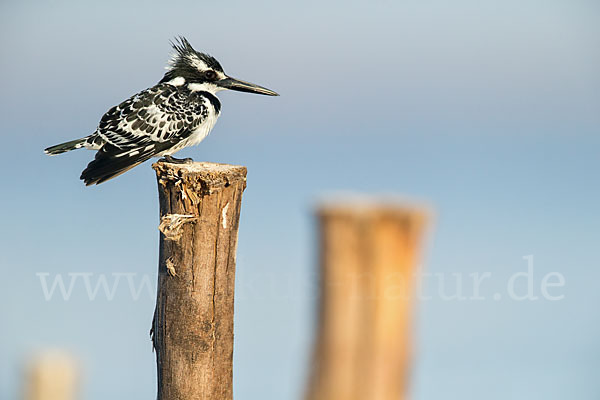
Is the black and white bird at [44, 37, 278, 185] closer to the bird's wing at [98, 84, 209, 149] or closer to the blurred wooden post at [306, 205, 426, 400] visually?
the bird's wing at [98, 84, 209, 149]

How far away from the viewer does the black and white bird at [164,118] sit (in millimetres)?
6453

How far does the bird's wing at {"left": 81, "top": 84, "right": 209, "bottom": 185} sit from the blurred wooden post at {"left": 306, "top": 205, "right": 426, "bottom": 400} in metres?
3.98

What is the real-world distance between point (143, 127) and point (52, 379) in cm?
258

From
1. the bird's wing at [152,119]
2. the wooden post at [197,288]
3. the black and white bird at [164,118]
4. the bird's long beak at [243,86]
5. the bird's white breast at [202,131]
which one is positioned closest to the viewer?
the wooden post at [197,288]

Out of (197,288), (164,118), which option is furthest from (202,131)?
(197,288)

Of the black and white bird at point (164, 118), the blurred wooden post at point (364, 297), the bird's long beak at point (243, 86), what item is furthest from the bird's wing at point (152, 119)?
the blurred wooden post at point (364, 297)

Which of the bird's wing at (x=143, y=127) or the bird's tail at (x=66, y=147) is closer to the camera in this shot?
the bird's wing at (x=143, y=127)

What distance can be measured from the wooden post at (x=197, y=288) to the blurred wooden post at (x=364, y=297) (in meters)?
1.94

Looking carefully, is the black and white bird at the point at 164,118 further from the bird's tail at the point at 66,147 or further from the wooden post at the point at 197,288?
the wooden post at the point at 197,288

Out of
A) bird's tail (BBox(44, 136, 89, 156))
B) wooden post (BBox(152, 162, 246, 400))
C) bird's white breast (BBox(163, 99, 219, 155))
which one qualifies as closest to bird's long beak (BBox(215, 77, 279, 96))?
bird's white breast (BBox(163, 99, 219, 155))

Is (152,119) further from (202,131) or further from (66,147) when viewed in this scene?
(66,147)

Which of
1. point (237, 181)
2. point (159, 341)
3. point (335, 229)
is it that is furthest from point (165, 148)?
point (335, 229)

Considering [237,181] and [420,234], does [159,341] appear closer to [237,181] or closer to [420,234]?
[237,181]

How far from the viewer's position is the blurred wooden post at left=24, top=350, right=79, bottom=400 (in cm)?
546
